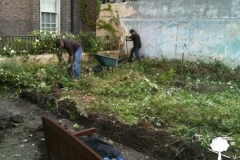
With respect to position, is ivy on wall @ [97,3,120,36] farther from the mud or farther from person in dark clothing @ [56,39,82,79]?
the mud

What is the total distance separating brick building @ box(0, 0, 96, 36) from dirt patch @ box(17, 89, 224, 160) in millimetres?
9026

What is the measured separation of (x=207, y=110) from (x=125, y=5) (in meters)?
9.92

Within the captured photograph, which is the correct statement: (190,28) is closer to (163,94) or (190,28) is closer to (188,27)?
(188,27)

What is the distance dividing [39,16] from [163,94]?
32.4 ft

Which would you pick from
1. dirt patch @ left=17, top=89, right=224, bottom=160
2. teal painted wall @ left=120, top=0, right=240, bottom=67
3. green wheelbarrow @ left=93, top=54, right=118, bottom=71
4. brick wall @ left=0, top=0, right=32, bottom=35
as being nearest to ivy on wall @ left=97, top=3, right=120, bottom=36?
teal painted wall @ left=120, top=0, right=240, bottom=67

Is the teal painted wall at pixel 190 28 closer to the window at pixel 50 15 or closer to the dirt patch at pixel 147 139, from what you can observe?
the window at pixel 50 15

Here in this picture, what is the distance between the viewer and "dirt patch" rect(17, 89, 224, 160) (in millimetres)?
4805

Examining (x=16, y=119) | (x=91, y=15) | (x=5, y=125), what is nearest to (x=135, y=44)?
(x=91, y=15)

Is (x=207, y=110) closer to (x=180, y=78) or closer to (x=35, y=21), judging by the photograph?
(x=180, y=78)

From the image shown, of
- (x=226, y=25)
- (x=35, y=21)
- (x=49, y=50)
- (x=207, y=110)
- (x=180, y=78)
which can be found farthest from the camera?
(x=35, y=21)

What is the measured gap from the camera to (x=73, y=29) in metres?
17.0

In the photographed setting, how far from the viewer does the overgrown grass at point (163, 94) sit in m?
5.78

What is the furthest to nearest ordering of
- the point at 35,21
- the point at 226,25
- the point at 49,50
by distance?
the point at 35,21
the point at 49,50
the point at 226,25

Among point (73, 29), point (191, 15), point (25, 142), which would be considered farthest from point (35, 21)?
point (25, 142)
